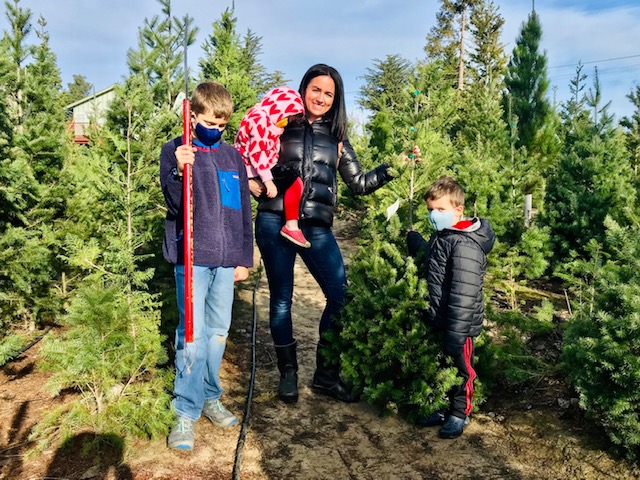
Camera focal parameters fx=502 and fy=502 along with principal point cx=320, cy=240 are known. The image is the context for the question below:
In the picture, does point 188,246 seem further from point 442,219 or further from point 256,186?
point 442,219

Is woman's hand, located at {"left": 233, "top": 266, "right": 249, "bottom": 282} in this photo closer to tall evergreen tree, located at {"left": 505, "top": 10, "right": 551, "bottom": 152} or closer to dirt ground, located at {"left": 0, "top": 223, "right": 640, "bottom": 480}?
dirt ground, located at {"left": 0, "top": 223, "right": 640, "bottom": 480}

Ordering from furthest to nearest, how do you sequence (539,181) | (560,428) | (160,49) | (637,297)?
1. (539,181)
2. (160,49)
3. (560,428)
4. (637,297)

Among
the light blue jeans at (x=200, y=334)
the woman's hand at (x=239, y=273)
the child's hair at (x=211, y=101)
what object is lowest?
the light blue jeans at (x=200, y=334)

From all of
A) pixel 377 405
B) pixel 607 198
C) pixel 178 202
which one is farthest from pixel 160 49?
pixel 607 198

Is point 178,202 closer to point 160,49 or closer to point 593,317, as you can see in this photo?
Result: point 593,317

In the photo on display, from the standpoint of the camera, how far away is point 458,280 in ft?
9.87

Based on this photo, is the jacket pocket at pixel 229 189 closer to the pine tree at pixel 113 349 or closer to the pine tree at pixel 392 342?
the pine tree at pixel 113 349

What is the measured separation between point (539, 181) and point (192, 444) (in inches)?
501

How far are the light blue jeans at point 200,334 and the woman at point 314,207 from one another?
531mm

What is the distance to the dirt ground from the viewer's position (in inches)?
107

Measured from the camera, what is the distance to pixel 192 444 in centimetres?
294

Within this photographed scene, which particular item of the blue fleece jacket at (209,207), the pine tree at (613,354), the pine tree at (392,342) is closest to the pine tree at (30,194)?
the blue fleece jacket at (209,207)

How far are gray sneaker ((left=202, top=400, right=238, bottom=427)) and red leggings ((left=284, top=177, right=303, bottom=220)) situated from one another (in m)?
1.34

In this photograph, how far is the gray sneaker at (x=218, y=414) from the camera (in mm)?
3258
